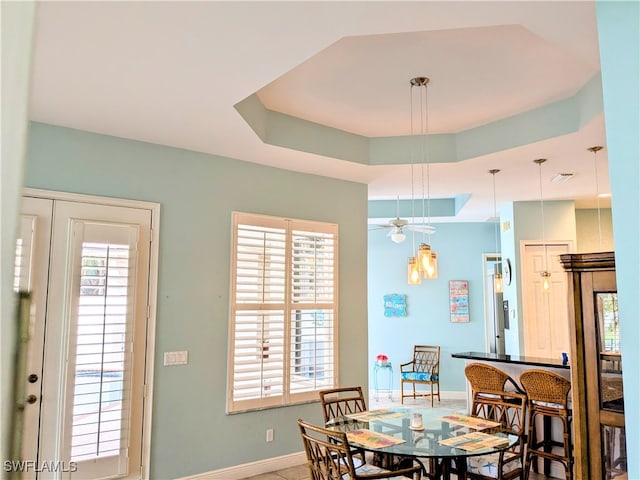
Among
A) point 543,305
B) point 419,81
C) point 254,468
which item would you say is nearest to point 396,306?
point 543,305

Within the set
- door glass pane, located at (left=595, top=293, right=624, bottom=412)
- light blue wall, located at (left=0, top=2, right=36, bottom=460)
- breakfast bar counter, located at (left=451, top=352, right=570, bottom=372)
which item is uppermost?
light blue wall, located at (left=0, top=2, right=36, bottom=460)

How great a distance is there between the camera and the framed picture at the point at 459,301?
8.15 m

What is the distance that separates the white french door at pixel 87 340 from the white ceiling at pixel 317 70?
0.79 metres

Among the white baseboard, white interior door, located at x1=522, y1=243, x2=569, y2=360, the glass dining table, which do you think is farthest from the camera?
white interior door, located at x1=522, y1=243, x2=569, y2=360

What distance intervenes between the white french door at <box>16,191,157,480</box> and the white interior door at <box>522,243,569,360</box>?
16.3ft

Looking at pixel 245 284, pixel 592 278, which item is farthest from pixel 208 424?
pixel 592 278

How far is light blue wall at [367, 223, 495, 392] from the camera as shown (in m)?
8.11

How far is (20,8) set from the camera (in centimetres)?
32

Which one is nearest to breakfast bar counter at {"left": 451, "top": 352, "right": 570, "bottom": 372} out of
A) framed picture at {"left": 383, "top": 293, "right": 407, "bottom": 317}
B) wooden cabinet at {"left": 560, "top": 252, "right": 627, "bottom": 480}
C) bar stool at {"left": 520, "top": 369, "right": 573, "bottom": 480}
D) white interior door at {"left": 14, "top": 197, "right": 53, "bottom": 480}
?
bar stool at {"left": 520, "top": 369, "right": 573, "bottom": 480}

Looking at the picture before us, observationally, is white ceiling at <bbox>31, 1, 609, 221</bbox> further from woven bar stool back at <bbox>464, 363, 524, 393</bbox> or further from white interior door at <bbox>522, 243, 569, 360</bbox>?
woven bar stool back at <bbox>464, 363, 524, 393</bbox>

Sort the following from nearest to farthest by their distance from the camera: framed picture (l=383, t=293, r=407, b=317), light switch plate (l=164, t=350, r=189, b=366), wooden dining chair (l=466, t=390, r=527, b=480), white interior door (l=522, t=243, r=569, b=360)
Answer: wooden dining chair (l=466, t=390, r=527, b=480)
light switch plate (l=164, t=350, r=189, b=366)
white interior door (l=522, t=243, r=569, b=360)
framed picture (l=383, t=293, r=407, b=317)

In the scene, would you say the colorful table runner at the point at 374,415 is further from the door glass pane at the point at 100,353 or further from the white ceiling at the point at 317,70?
the white ceiling at the point at 317,70

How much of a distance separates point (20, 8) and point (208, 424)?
422 centimetres

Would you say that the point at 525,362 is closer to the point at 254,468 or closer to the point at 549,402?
the point at 549,402
